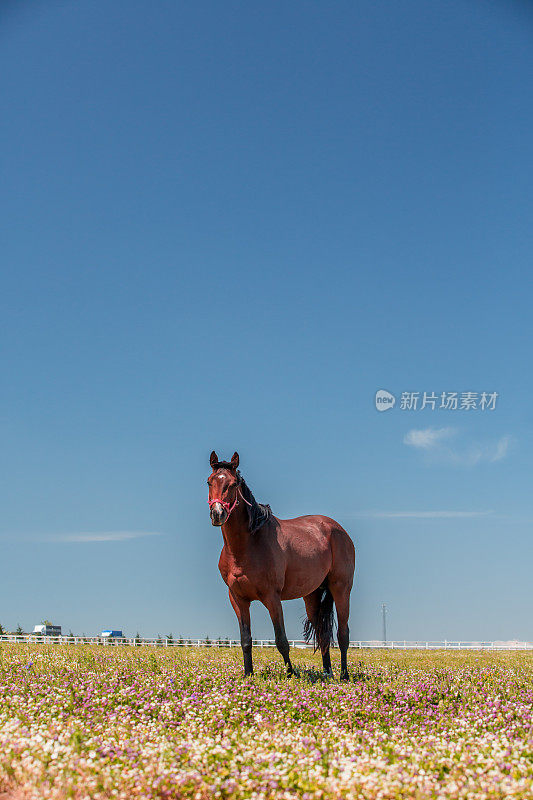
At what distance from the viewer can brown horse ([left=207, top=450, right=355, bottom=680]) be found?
1200 cm

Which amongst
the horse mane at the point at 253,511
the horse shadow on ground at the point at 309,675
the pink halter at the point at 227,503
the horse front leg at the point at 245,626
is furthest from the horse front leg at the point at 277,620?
the pink halter at the point at 227,503

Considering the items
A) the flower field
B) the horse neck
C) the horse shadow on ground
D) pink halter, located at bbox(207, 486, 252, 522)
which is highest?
pink halter, located at bbox(207, 486, 252, 522)

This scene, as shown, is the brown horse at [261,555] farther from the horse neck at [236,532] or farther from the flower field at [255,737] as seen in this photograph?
the flower field at [255,737]

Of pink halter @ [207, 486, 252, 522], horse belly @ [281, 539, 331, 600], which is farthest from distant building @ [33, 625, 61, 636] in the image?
pink halter @ [207, 486, 252, 522]

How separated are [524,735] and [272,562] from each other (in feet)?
17.8

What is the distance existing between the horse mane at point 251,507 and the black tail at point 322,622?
3428 mm

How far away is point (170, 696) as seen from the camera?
33.7ft

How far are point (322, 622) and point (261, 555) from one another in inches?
152

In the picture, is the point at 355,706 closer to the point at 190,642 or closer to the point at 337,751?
the point at 337,751

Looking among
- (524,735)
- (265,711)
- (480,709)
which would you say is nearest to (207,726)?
(265,711)

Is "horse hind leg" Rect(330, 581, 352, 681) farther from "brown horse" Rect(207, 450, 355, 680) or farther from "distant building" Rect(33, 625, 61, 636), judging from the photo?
"distant building" Rect(33, 625, 61, 636)

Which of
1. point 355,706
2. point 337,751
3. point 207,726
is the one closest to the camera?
point 337,751

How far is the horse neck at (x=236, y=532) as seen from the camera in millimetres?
12336

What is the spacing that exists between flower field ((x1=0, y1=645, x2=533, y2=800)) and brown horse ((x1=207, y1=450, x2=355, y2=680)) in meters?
1.30
